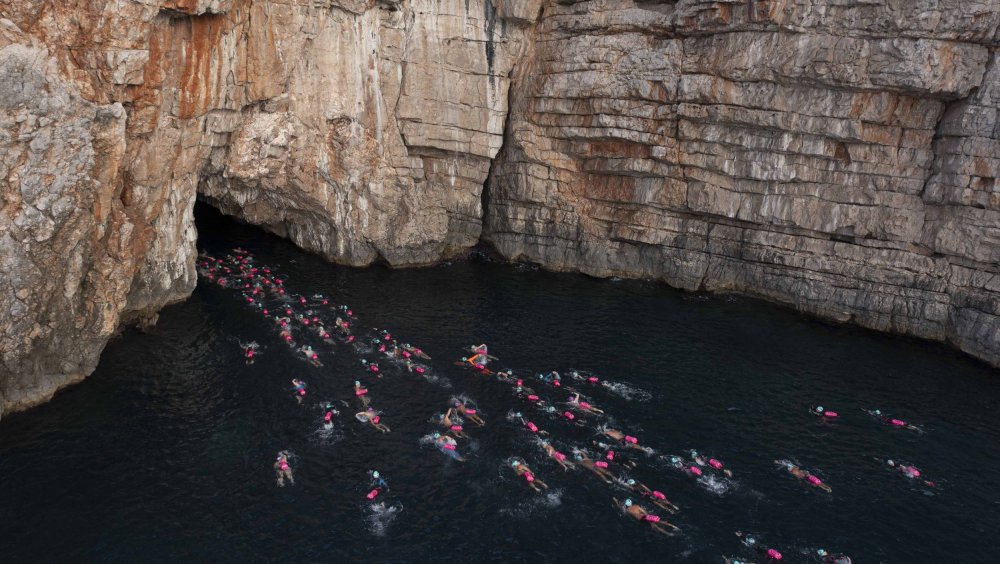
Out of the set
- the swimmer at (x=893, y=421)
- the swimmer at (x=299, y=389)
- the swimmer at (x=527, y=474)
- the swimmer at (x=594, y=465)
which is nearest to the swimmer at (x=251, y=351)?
the swimmer at (x=299, y=389)

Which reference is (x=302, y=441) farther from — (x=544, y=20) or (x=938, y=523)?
(x=544, y=20)

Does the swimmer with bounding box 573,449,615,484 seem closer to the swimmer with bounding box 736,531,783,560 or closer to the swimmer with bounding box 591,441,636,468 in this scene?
the swimmer with bounding box 591,441,636,468

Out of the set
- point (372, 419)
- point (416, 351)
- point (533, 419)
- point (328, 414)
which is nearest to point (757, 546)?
point (533, 419)

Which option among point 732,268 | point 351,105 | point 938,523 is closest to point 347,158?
point 351,105

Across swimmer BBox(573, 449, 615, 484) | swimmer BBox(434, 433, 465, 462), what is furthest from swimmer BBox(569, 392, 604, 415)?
swimmer BBox(434, 433, 465, 462)

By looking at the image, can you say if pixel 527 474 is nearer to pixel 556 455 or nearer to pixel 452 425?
pixel 556 455
